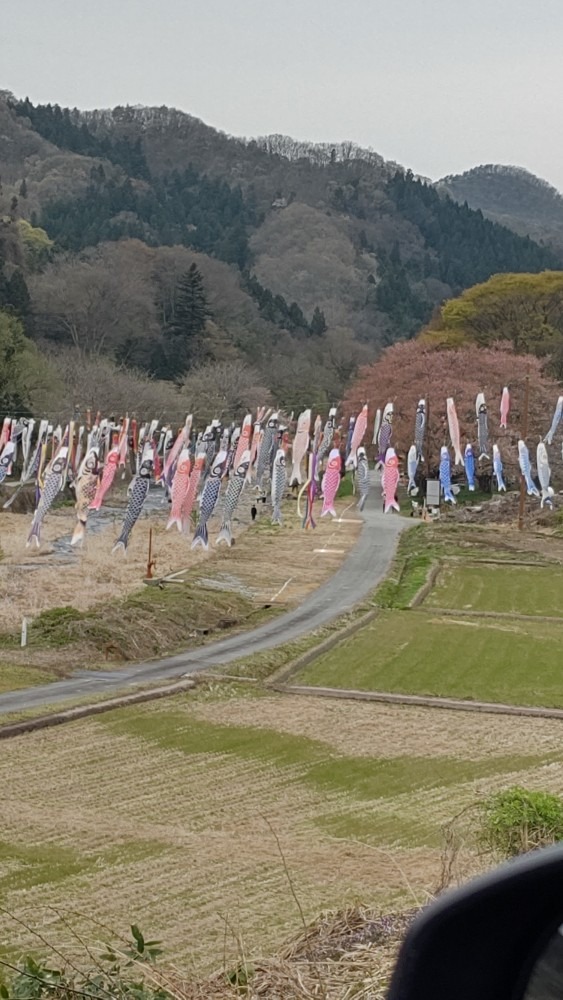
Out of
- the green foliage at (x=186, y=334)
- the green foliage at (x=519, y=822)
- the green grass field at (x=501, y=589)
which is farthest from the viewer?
the green foliage at (x=186, y=334)

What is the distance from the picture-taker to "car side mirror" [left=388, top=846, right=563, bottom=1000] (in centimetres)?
113

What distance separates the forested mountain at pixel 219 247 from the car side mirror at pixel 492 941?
49985 mm

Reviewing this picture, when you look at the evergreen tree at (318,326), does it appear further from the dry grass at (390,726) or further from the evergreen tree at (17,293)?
the dry grass at (390,726)

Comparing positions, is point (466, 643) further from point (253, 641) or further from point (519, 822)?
point (519, 822)

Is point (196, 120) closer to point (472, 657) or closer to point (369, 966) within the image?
point (472, 657)

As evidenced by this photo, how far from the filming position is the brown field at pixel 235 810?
28.6 ft

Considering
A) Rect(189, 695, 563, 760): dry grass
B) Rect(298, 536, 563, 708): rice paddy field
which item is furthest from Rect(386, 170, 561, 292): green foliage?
Rect(189, 695, 563, 760): dry grass

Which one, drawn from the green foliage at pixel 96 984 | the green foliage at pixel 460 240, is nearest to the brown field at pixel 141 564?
the green foliage at pixel 96 984

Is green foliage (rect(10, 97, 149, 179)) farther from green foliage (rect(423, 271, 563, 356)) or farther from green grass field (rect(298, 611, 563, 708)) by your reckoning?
green grass field (rect(298, 611, 563, 708))

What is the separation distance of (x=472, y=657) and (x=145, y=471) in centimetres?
776

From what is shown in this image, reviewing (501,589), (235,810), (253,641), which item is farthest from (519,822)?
(501,589)

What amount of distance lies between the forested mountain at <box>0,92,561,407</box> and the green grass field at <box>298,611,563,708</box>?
2643 centimetres

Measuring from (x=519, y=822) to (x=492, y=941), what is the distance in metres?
6.44

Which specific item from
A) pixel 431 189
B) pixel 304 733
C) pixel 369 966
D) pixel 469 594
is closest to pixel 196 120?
pixel 431 189
